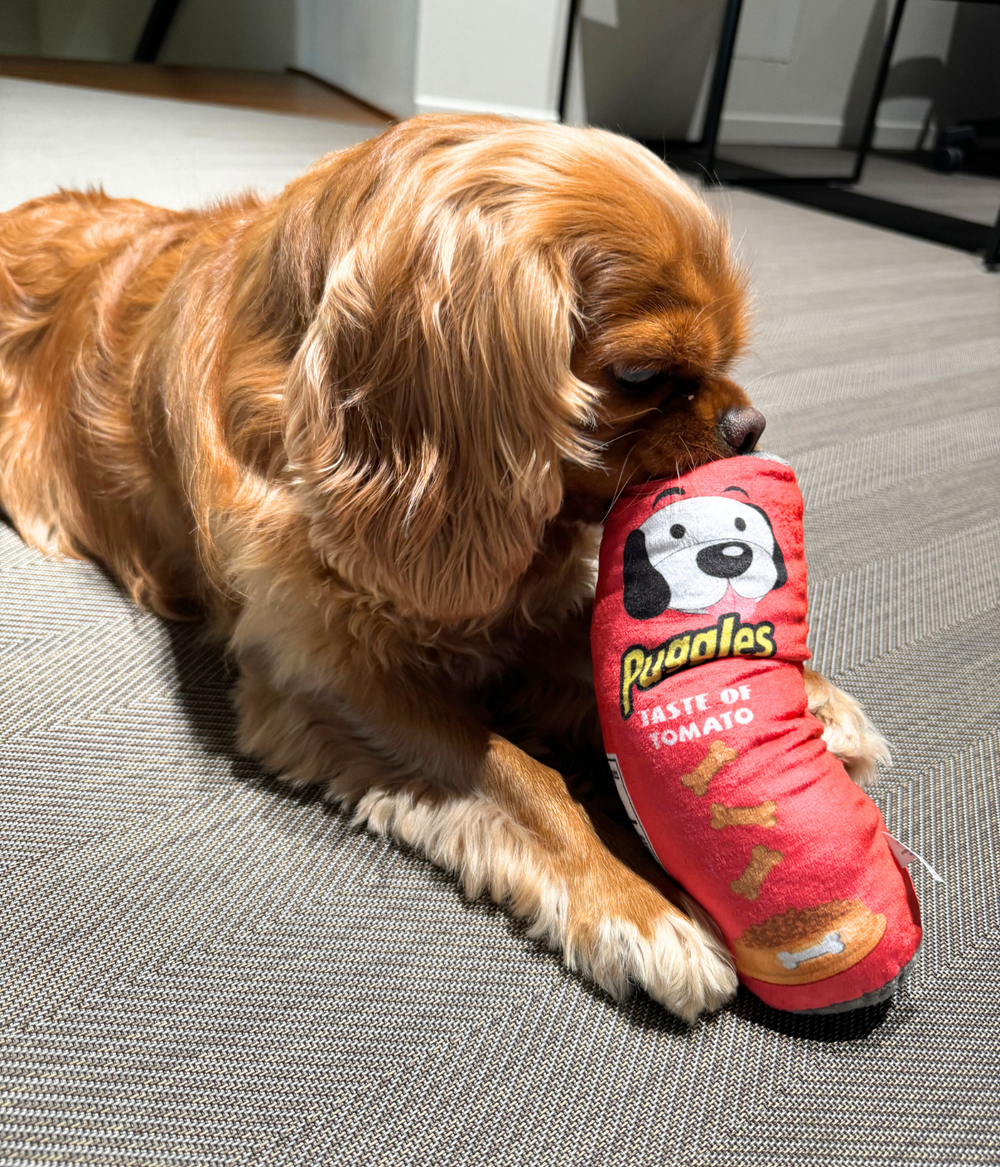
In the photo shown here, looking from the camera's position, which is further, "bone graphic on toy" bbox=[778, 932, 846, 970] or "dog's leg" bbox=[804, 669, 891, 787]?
"dog's leg" bbox=[804, 669, 891, 787]

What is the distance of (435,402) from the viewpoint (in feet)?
4.04

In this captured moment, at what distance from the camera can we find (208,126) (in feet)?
20.7

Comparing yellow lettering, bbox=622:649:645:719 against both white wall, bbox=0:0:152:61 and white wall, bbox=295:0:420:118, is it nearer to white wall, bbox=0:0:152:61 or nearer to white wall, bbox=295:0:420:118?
white wall, bbox=295:0:420:118

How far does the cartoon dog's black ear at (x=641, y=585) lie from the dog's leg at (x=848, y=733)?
1.43ft

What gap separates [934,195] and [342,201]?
7.23m

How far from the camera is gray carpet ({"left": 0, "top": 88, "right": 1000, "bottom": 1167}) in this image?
1.04m

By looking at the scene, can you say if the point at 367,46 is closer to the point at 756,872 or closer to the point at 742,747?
the point at 742,747

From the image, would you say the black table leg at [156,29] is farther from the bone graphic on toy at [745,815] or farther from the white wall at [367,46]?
the bone graphic on toy at [745,815]

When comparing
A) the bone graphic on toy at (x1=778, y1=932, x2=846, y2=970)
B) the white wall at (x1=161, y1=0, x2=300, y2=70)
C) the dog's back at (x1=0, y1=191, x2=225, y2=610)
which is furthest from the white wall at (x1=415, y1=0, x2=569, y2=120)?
the bone graphic on toy at (x1=778, y1=932, x2=846, y2=970)

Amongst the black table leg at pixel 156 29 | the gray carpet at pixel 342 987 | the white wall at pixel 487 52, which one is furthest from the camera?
the black table leg at pixel 156 29

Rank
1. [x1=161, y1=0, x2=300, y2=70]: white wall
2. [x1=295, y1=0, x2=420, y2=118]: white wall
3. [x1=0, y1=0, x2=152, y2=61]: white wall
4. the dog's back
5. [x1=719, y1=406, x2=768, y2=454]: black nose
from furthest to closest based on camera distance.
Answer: [x1=0, y1=0, x2=152, y2=61]: white wall
[x1=161, y1=0, x2=300, y2=70]: white wall
[x1=295, y1=0, x2=420, y2=118]: white wall
the dog's back
[x1=719, y1=406, x2=768, y2=454]: black nose

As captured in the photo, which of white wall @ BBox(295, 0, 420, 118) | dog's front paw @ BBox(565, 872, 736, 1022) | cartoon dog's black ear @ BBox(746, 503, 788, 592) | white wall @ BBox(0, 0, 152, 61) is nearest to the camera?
dog's front paw @ BBox(565, 872, 736, 1022)

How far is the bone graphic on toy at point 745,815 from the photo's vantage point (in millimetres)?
1098

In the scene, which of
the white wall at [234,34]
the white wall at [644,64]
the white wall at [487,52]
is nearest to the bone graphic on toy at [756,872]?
the white wall at [487,52]
